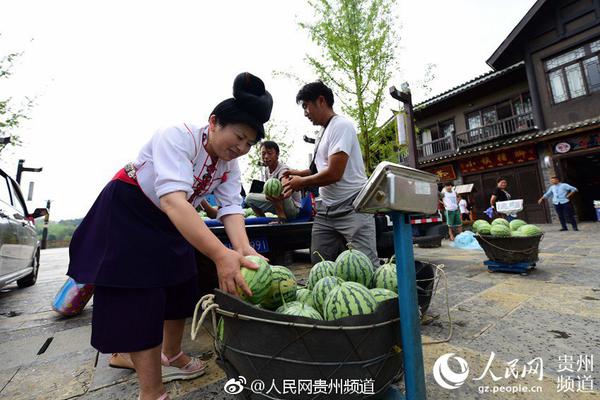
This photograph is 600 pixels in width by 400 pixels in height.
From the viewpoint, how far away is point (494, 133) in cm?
1566

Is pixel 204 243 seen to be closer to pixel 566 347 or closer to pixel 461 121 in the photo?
pixel 566 347

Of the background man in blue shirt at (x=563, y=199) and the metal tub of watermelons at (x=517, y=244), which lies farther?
the background man in blue shirt at (x=563, y=199)

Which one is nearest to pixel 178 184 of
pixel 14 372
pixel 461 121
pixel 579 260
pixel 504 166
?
pixel 14 372

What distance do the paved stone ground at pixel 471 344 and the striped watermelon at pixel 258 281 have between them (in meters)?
0.74

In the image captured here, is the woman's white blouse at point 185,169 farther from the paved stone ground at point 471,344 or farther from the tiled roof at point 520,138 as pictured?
the tiled roof at point 520,138

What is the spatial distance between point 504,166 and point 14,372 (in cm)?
1790

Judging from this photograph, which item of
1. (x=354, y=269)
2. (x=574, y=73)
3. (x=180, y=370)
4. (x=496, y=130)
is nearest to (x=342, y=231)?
(x=354, y=269)

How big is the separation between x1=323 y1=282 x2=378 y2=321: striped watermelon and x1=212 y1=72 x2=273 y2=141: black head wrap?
1010 millimetres

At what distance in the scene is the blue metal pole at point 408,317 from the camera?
110cm

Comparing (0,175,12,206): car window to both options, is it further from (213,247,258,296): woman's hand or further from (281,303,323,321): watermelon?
(281,303,323,321): watermelon

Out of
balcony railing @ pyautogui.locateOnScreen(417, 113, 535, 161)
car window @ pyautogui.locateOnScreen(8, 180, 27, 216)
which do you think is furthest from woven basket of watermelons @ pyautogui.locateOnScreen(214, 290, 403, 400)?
balcony railing @ pyautogui.locateOnScreen(417, 113, 535, 161)

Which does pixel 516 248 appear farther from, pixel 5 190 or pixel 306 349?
pixel 5 190

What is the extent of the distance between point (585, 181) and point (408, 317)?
67.4 feet

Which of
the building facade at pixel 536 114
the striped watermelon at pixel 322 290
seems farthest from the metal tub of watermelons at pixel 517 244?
the building facade at pixel 536 114
